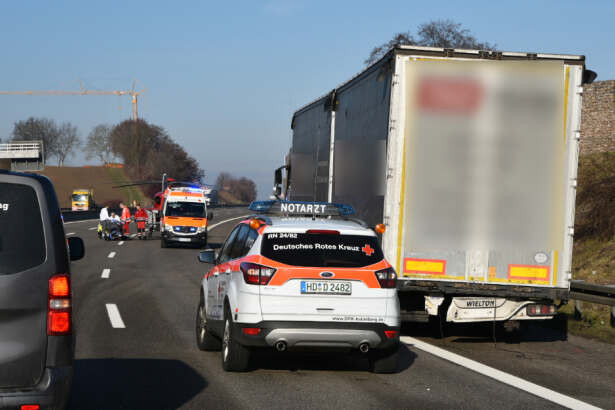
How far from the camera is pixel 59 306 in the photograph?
17.2ft

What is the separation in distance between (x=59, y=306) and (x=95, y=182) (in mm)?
144872

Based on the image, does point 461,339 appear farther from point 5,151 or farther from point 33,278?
point 5,151

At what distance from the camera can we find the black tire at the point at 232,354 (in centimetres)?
852

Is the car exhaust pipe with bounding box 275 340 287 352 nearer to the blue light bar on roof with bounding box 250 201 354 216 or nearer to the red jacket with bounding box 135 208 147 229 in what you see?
the blue light bar on roof with bounding box 250 201 354 216

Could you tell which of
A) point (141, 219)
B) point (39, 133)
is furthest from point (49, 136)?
point (141, 219)

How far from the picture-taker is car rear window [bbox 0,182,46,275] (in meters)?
5.08

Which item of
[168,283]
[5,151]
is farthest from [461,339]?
[5,151]

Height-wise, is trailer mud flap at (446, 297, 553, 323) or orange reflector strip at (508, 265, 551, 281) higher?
orange reflector strip at (508, 265, 551, 281)

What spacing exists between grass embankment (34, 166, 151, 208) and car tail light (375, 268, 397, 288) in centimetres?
12044

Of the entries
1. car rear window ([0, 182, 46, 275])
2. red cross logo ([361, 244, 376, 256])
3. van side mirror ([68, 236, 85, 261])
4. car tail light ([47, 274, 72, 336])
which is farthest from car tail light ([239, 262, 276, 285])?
car rear window ([0, 182, 46, 275])

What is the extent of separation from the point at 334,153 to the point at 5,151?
64425 mm

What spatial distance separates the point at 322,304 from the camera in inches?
326

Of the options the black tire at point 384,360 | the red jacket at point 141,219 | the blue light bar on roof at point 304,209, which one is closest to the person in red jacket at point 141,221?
the red jacket at point 141,219

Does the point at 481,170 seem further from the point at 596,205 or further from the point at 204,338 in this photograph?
the point at 596,205
